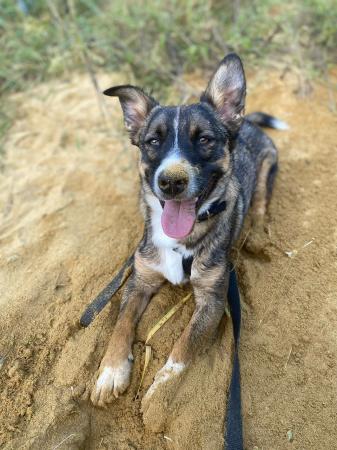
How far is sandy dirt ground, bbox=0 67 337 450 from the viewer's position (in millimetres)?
2738

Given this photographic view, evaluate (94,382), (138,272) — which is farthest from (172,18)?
(94,382)

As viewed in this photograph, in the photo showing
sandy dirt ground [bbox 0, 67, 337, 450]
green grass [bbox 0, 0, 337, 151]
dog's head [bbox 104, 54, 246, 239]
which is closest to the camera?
sandy dirt ground [bbox 0, 67, 337, 450]

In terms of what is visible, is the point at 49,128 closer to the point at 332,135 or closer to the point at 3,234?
the point at 3,234

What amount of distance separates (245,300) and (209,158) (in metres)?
1.28

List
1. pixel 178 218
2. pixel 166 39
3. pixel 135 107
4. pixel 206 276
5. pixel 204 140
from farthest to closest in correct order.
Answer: pixel 166 39 < pixel 135 107 < pixel 206 276 < pixel 204 140 < pixel 178 218

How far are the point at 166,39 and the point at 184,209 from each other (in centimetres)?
427

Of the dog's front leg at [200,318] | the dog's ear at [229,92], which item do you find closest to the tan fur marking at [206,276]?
the dog's front leg at [200,318]

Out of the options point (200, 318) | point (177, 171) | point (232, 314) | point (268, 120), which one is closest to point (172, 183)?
point (177, 171)

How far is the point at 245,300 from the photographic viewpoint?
136 inches

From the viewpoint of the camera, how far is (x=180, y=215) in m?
3.03

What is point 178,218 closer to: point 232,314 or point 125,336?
point 232,314

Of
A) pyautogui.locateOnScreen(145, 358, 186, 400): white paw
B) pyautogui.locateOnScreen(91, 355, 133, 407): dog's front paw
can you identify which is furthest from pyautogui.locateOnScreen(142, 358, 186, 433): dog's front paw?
pyautogui.locateOnScreen(91, 355, 133, 407): dog's front paw

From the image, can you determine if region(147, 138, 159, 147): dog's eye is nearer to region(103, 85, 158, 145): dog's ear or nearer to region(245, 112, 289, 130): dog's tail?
region(103, 85, 158, 145): dog's ear

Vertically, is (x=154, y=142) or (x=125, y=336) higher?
(x=154, y=142)
